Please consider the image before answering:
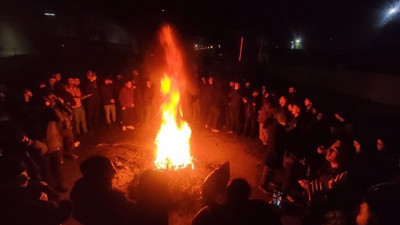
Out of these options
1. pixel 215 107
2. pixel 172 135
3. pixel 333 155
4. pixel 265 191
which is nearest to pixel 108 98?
pixel 172 135

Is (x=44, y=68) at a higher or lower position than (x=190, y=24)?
lower

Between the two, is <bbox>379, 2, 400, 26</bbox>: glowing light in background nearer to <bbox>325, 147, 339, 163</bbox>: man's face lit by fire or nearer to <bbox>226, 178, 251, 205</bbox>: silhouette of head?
<bbox>325, 147, 339, 163</bbox>: man's face lit by fire

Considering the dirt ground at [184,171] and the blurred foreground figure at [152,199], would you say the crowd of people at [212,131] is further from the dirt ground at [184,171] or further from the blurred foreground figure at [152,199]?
the dirt ground at [184,171]

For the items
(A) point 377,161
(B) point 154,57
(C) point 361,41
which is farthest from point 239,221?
(C) point 361,41

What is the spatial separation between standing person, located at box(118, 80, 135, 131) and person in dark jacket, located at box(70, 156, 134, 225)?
8181mm

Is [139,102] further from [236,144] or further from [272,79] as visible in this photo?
[272,79]

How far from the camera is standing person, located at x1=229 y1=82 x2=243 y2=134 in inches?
436

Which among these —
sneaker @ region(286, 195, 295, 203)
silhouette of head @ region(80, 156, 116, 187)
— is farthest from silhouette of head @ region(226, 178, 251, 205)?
sneaker @ region(286, 195, 295, 203)

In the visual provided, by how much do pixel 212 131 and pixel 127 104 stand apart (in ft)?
13.0

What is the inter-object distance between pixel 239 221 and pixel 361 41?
92.4 ft

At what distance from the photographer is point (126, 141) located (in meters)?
10.3

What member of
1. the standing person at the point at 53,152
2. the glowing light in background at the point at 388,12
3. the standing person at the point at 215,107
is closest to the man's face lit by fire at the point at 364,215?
the standing person at the point at 53,152

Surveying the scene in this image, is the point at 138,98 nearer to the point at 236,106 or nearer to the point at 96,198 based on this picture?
the point at 236,106

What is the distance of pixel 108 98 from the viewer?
37.1 feet
